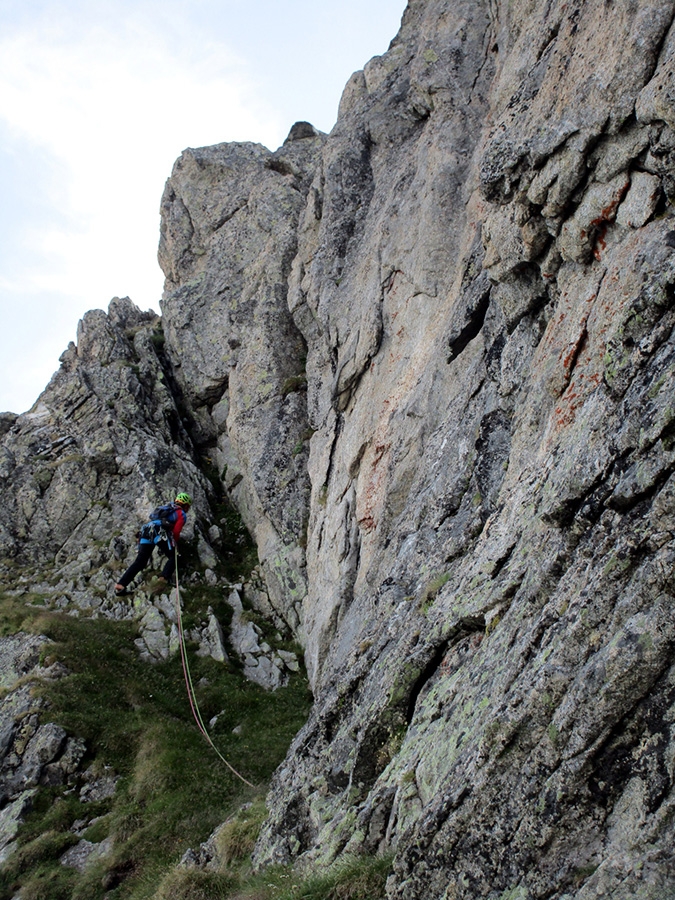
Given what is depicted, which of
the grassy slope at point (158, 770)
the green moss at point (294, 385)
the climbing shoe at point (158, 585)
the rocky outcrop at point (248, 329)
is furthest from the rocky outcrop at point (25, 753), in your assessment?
the green moss at point (294, 385)

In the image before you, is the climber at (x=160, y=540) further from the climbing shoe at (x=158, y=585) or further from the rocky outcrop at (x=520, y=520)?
the rocky outcrop at (x=520, y=520)

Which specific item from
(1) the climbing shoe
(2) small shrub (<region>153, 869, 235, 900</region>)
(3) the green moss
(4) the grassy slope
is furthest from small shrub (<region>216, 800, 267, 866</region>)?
(3) the green moss

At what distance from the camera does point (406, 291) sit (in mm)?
20906

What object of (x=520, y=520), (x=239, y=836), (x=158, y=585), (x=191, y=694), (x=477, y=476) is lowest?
(x=239, y=836)

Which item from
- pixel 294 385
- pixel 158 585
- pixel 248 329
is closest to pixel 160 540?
pixel 158 585

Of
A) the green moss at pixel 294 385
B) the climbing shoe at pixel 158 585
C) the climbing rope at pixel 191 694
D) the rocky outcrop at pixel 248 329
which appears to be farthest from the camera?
the green moss at pixel 294 385

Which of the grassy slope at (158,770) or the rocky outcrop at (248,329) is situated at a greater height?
the rocky outcrop at (248,329)

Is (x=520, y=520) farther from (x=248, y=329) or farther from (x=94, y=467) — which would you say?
(x=94, y=467)

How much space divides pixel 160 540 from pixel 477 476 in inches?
691

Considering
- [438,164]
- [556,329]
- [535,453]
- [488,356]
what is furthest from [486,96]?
[535,453]

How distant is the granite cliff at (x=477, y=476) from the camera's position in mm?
6859

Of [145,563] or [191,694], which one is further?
[145,563]

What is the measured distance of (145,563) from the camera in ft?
87.9

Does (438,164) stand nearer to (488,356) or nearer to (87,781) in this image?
(488,356)
